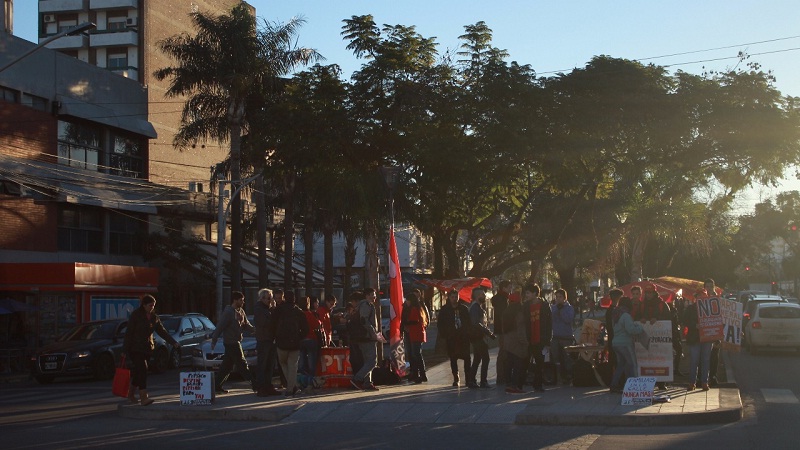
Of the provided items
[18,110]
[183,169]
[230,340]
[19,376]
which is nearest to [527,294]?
[230,340]

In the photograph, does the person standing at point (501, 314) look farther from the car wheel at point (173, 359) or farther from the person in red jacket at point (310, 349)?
the car wheel at point (173, 359)

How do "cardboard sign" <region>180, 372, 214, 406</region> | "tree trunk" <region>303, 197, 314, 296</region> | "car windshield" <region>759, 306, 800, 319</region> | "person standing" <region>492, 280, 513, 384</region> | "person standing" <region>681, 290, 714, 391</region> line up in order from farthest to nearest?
"tree trunk" <region>303, 197, 314, 296</region>, "car windshield" <region>759, 306, 800, 319</region>, "person standing" <region>492, 280, 513, 384</region>, "person standing" <region>681, 290, 714, 391</region>, "cardboard sign" <region>180, 372, 214, 406</region>

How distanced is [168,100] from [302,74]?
24438 mm

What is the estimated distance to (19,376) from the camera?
2672cm

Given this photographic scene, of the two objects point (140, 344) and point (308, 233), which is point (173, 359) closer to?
point (140, 344)

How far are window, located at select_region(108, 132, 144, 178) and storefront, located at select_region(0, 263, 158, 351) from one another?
7453 mm

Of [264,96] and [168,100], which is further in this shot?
[168,100]

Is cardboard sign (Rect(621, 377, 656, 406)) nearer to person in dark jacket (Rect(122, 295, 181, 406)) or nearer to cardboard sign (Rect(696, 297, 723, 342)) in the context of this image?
cardboard sign (Rect(696, 297, 723, 342))

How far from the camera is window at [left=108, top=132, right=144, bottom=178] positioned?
42156 millimetres

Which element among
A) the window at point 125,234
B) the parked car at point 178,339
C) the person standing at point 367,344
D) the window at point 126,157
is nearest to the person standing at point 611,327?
the person standing at point 367,344

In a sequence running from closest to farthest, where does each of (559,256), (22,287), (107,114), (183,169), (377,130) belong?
(377,130)
(22,287)
(107,114)
(183,169)
(559,256)

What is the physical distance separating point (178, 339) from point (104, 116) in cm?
1691

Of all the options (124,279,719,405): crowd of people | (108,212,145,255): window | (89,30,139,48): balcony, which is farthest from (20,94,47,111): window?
(124,279,719,405): crowd of people

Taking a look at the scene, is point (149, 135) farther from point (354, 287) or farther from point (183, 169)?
point (354, 287)
